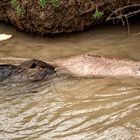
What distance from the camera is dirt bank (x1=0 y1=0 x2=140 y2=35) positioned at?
326 inches

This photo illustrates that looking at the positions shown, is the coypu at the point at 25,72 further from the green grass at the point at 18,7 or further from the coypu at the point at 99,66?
the green grass at the point at 18,7

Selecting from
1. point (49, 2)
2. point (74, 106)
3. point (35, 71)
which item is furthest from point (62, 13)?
point (74, 106)

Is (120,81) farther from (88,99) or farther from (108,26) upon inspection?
(108,26)

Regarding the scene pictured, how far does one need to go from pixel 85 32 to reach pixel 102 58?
1.81m

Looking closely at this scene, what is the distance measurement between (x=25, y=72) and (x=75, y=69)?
30.6 inches

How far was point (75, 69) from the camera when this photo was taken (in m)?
6.88

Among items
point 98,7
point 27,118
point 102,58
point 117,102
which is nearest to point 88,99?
point 117,102

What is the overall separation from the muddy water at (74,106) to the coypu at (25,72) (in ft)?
0.48

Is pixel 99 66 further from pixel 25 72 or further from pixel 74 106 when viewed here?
pixel 74 106

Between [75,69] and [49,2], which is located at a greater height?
[49,2]

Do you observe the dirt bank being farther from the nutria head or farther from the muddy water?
the nutria head

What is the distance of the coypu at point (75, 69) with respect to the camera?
660 cm

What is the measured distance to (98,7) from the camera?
27.1 feet

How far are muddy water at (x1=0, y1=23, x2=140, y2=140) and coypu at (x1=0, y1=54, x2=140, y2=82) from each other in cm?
17
